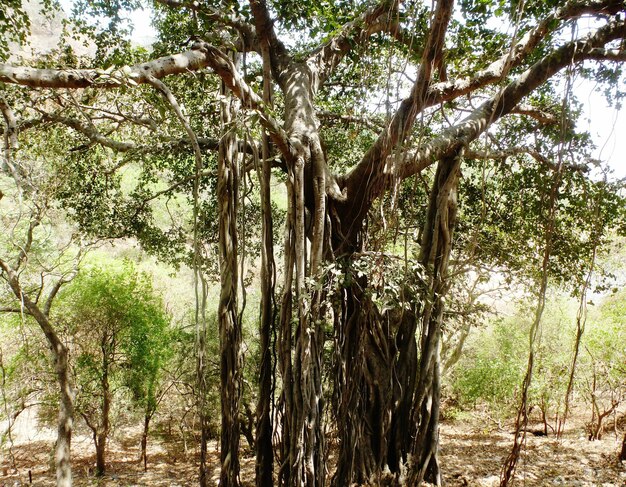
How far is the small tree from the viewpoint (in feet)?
22.3

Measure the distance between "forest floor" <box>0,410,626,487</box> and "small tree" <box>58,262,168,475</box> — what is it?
92 cm

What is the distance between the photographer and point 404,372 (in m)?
3.50

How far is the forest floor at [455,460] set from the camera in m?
4.40

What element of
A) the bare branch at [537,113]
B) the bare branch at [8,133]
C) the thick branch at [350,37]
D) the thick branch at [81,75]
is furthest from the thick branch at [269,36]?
the bare branch at [537,113]

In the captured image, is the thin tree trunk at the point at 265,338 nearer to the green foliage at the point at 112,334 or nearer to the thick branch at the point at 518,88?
the thick branch at the point at 518,88

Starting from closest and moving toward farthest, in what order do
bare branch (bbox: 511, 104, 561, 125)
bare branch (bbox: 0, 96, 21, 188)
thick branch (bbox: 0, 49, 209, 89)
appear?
thick branch (bbox: 0, 49, 209, 89) < bare branch (bbox: 0, 96, 21, 188) < bare branch (bbox: 511, 104, 561, 125)

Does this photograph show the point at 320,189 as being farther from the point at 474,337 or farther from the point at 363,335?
the point at 474,337

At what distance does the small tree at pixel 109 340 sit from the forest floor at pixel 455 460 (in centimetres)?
92

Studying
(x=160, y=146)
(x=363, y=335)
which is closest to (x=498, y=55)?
(x=363, y=335)

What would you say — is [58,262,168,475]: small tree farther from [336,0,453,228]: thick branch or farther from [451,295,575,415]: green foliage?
[451,295,575,415]: green foliage

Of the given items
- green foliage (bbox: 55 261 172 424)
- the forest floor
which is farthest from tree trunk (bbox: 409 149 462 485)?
green foliage (bbox: 55 261 172 424)

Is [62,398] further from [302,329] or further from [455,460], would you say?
[455,460]

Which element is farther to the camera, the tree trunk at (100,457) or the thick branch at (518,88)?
the tree trunk at (100,457)

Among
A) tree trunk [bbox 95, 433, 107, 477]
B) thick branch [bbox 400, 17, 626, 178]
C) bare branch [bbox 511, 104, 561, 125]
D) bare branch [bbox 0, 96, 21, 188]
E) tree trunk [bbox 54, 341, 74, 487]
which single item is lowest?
tree trunk [bbox 95, 433, 107, 477]
